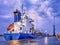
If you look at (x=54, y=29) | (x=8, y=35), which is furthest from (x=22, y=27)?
(x=54, y=29)

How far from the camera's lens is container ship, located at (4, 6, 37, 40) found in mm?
8077

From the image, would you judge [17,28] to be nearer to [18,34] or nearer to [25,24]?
[18,34]

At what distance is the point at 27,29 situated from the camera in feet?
29.2

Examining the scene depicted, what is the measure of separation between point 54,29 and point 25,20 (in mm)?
2535

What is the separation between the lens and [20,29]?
8.59 metres

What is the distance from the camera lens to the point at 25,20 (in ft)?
31.0

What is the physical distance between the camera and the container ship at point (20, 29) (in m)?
8.08

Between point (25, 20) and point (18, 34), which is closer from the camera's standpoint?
point (18, 34)

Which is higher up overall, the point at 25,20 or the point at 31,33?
the point at 25,20

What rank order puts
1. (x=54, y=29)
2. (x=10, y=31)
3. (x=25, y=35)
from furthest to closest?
(x=25, y=35) < (x=10, y=31) < (x=54, y=29)

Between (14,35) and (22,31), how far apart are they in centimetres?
48

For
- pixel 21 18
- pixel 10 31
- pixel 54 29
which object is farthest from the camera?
pixel 21 18

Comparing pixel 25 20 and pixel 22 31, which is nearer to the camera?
pixel 22 31

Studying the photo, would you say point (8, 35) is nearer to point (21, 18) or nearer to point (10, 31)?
point (10, 31)
